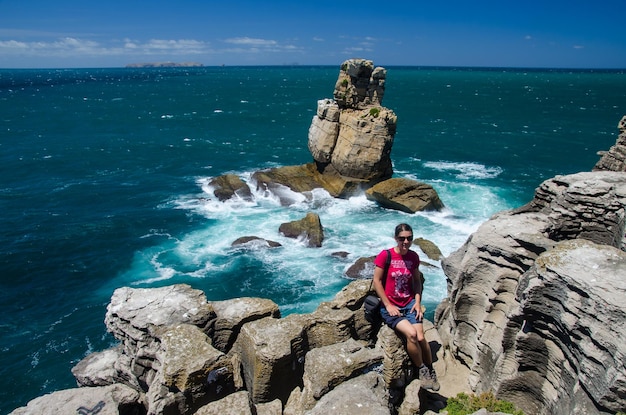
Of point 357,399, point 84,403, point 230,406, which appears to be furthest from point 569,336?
point 84,403

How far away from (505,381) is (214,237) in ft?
105

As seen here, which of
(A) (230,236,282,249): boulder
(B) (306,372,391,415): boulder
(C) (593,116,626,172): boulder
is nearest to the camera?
(B) (306,372,391,415): boulder

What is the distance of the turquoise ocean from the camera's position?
1160 inches

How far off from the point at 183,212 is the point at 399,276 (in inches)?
1537

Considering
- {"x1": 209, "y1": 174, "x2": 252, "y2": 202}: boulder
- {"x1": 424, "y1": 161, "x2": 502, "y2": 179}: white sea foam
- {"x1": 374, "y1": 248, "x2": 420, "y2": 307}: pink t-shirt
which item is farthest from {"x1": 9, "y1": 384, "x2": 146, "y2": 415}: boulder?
{"x1": 424, "y1": 161, "x2": 502, "y2": 179}: white sea foam

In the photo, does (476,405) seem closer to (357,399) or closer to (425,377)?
(425,377)

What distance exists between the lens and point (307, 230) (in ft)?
129

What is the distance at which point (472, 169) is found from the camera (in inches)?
2456

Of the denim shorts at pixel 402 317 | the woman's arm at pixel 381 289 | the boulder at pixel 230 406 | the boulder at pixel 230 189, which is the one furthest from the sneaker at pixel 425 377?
the boulder at pixel 230 189

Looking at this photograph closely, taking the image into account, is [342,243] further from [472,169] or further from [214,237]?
→ [472,169]

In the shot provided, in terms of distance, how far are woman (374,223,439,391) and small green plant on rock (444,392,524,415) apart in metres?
1.60

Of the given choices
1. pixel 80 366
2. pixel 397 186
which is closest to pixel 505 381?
pixel 80 366

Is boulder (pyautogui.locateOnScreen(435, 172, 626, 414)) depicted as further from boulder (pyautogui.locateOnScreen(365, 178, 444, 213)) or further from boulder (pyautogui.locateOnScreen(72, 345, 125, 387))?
boulder (pyautogui.locateOnScreen(365, 178, 444, 213))

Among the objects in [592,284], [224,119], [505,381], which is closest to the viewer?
[592,284]
